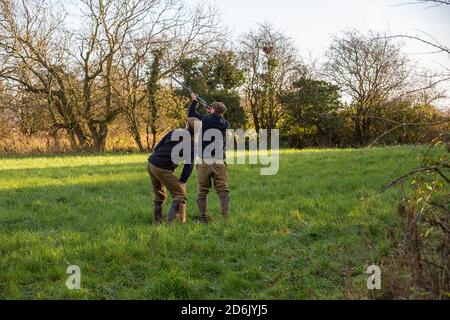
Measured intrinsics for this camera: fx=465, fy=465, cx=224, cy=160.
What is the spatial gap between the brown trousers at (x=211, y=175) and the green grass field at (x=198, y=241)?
0.49 metres

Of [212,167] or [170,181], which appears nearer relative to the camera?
[170,181]

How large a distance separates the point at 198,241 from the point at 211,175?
1.76m

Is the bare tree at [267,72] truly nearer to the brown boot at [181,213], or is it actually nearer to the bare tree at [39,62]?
the bare tree at [39,62]

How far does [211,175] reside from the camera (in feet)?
26.2

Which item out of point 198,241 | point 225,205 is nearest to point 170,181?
point 225,205

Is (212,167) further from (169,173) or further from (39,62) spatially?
(39,62)

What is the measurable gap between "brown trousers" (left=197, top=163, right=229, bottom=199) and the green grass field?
0.49m

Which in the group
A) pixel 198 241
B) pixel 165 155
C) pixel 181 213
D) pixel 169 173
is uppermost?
pixel 165 155

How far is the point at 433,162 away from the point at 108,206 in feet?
20.4

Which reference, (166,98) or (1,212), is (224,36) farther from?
(1,212)
